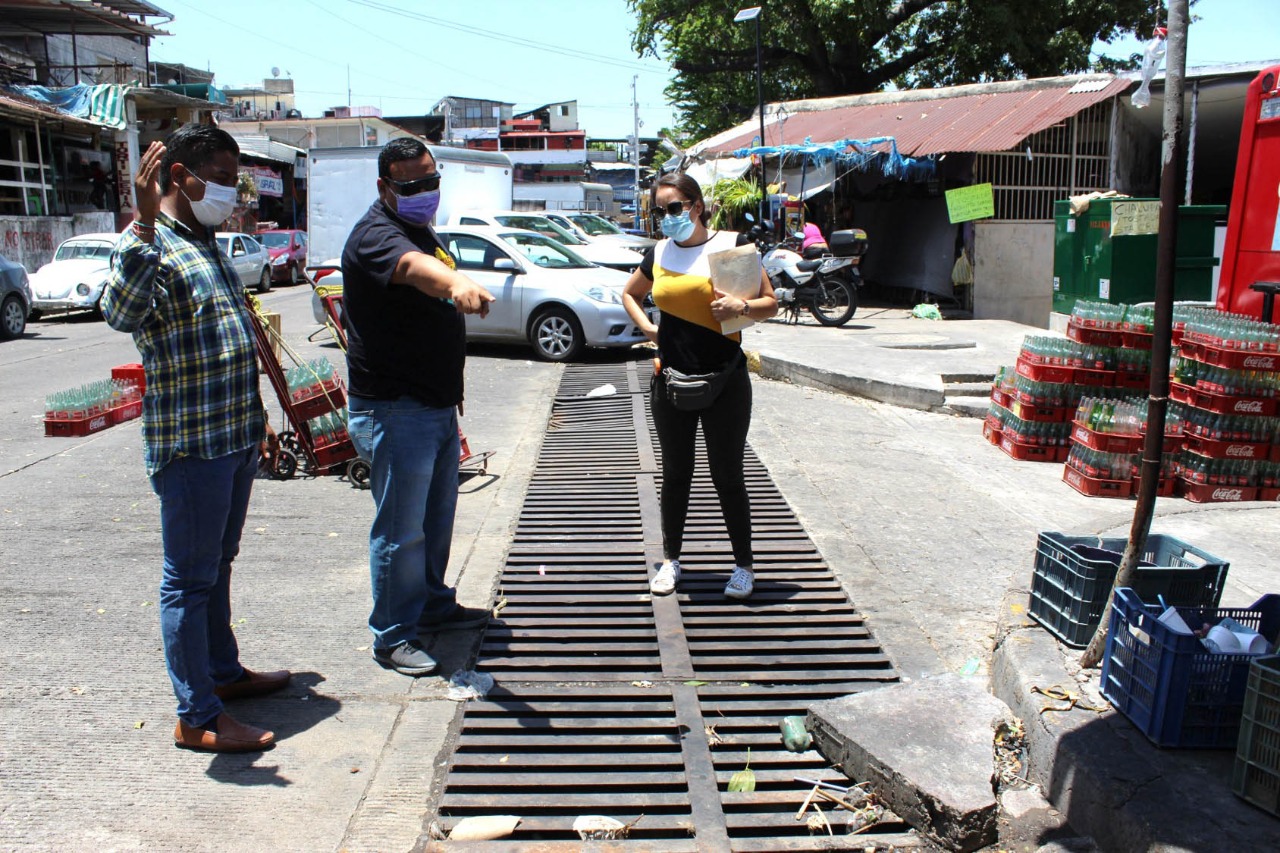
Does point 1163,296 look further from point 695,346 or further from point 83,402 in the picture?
point 83,402

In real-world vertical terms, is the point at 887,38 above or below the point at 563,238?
above

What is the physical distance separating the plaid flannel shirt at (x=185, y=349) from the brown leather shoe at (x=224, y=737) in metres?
0.89

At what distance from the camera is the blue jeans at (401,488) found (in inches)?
152

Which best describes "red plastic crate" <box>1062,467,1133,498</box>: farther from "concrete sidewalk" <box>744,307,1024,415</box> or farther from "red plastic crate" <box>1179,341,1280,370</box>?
"concrete sidewalk" <box>744,307,1024,415</box>

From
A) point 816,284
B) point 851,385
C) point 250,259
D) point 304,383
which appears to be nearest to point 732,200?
point 816,284

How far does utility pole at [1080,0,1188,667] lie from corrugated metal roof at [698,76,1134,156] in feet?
40.0

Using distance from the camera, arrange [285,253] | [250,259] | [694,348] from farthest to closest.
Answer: [285,253] < [250,259] < [694,348]

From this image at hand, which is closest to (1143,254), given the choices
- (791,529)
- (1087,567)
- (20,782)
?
(791,529)

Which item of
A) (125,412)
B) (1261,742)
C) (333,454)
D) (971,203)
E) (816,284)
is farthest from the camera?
(971,203)

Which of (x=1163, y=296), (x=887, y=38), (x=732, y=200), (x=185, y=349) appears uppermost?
(x=887, y=38)

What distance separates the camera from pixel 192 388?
10.8 ft

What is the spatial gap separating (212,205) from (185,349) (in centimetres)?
50

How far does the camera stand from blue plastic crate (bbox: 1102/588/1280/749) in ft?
10.3

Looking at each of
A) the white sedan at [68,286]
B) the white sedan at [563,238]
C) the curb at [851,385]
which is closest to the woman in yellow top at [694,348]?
the curb at [851,385]
